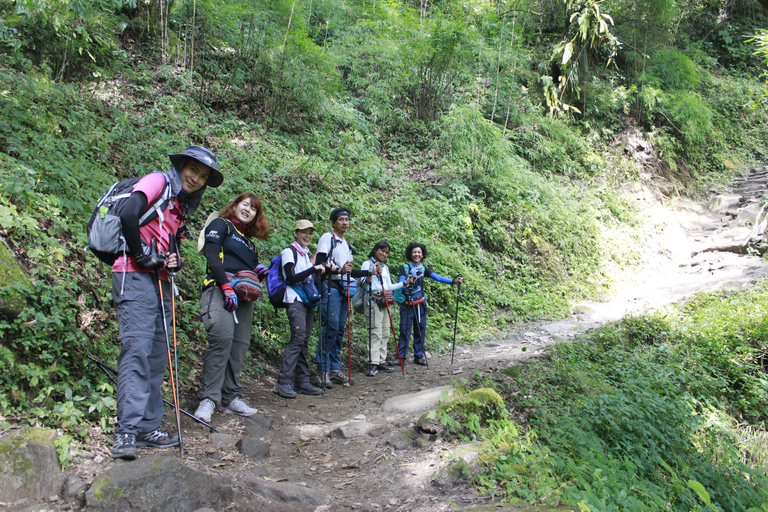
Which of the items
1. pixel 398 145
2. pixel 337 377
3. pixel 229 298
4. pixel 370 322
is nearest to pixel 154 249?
pixel 229 298

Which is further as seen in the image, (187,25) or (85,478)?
(187,25)

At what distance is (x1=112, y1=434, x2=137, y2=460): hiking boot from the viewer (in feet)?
9.86

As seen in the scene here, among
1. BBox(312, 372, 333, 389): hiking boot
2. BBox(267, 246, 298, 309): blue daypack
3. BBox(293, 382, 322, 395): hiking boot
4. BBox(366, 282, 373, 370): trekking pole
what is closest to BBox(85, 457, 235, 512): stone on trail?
BBox(267, 246, 298, 309): blue daypack

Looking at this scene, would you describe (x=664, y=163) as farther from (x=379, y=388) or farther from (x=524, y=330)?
(x=379, y=388)

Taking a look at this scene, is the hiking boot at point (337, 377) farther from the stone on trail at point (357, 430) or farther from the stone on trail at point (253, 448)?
the stone on trail at point (253, 448)

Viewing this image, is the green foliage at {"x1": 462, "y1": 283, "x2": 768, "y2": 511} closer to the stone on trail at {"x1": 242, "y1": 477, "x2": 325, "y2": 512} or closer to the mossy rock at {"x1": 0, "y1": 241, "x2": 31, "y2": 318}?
the stone on trail at {"x1": 242, "y1": 477, "x2": 325, "y2": 512}

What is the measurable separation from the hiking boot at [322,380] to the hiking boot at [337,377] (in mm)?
126

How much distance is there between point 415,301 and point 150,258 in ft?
14.8

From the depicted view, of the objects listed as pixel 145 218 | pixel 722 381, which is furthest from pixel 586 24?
pixel 145 218

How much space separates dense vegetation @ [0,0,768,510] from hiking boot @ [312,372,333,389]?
30.5 inches

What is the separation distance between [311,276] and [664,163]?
19.6 m

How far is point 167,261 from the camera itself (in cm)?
349

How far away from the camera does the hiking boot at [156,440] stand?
3.39m

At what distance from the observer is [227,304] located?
13.7 feet
